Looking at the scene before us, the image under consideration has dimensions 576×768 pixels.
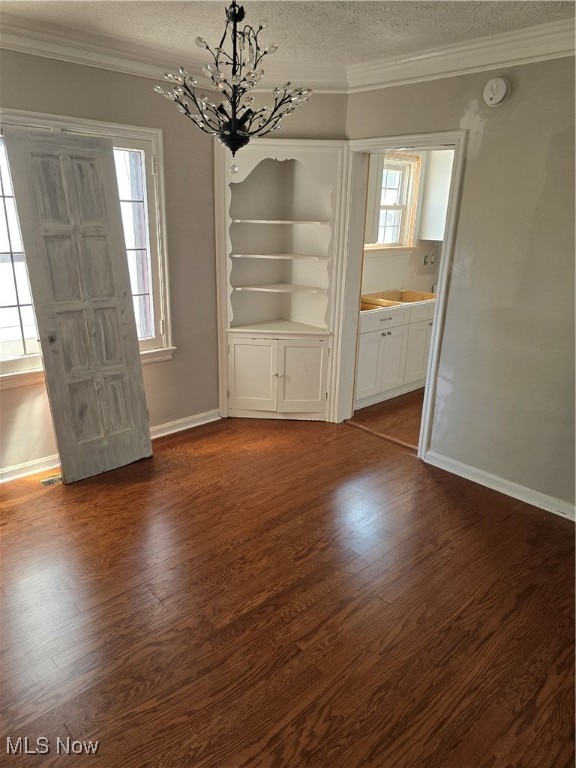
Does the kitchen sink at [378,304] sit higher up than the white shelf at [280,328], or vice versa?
the kitchen sink at [378,304]

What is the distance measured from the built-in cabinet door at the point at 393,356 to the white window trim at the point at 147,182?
1.99 m

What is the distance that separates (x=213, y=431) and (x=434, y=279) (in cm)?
336

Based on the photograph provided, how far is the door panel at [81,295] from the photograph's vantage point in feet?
9.62

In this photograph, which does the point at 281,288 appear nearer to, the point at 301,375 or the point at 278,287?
the point at 278,287

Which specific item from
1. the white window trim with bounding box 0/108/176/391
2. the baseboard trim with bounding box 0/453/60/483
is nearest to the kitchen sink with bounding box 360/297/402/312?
the white window trim with bounding box 0/108/176/391

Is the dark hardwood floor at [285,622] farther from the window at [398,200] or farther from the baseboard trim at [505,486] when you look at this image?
the window at [398,200]

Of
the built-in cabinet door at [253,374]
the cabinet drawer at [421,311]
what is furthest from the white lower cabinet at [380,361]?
the built-in cabinet door at [253,374]

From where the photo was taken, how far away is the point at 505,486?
335 cm

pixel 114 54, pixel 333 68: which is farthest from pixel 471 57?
pixel 114 54

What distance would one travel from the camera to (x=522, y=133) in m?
2.85

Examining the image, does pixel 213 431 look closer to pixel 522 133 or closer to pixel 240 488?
pixel 240 488

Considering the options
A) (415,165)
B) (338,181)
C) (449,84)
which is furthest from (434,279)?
(449,84)

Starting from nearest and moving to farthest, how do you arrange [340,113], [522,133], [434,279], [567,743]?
[567,743] → [522,133] → [340,113] → [434,279]

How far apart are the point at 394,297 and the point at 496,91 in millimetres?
2748
